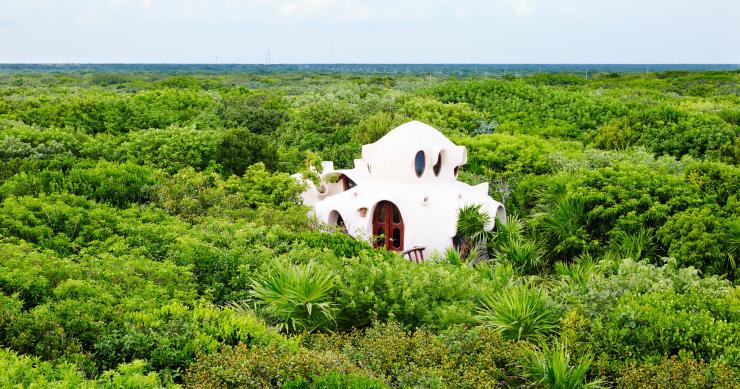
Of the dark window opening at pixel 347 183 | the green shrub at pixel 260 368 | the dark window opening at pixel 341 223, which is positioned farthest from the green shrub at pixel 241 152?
the green shrub at pixel 260 368

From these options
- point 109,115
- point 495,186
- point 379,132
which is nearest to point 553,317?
point 495,186

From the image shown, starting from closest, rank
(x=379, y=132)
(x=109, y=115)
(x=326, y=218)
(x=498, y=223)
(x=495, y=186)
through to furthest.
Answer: (x=498, y=223), (x=326, y=218), (x=495, y=186), (x=379, y=132), (x=109, y=115)

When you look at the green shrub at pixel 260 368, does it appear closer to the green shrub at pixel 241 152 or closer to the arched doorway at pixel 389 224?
the arched doorway at pixel 389 224

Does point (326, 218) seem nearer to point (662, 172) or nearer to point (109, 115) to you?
point (662, 172)

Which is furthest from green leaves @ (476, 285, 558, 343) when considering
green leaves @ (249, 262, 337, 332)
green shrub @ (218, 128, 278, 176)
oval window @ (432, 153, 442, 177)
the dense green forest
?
green shrub @ (218, 128, 278, 176)

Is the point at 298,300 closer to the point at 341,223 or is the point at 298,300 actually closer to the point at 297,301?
the point at 297,301

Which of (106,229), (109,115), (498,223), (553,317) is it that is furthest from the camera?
(109,115)

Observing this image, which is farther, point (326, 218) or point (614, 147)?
point (614, 147)
